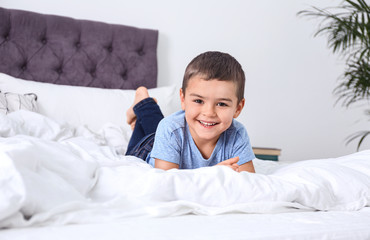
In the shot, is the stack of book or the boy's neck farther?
the stack of book

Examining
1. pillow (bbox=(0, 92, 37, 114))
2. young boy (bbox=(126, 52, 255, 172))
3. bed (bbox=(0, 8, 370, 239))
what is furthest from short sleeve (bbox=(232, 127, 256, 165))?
pillow (bbox=(0, 92, 37, 114))

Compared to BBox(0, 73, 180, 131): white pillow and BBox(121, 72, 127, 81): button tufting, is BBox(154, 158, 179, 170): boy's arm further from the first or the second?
BBox(121, 72, 127, 81): button tufting

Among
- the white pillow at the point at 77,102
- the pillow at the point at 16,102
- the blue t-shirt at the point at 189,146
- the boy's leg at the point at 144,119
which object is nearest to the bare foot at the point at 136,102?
the boy's leg at the point at 144,119

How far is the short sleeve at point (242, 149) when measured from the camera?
1.27 meters

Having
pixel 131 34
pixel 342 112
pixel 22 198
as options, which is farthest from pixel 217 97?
pixel 342 112

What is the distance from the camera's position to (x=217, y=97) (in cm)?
114

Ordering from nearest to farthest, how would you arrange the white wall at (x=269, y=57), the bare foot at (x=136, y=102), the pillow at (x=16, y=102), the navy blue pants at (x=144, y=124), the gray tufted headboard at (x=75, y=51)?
1. the navy blue pants at (x=144, y=124)
2. the pillow at (x=16, y=102)
3. the bare foot at (x=136, y=102)
4. the gray tufted headboard at (x=75, y=51)
5. the white wall at (x=269, y=57)

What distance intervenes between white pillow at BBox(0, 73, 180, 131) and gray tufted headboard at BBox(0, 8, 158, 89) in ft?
0.54

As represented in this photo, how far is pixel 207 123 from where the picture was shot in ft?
3.84

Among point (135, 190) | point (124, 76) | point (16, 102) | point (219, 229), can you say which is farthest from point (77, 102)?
point (219, 229)

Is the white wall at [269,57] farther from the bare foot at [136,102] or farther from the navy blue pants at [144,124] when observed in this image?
the navy blue pants at [144,124]

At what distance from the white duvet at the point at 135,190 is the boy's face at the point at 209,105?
32 centimetres

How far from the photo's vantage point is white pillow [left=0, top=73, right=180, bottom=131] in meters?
1.91

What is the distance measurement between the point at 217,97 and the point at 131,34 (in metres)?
1.39
